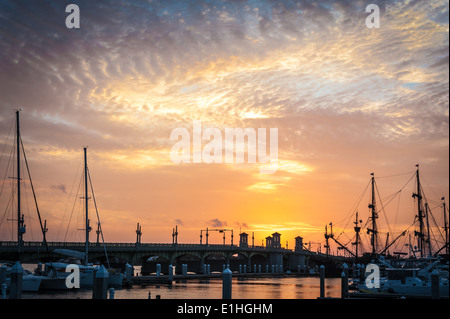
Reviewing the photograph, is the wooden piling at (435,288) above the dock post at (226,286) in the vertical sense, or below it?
below

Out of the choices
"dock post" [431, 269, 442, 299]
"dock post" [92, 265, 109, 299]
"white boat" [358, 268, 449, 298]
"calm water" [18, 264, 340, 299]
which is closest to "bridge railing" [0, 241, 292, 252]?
"calm water" [18, 264, 340, 299]

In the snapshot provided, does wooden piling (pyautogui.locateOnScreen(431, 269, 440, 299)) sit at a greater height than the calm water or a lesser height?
greater

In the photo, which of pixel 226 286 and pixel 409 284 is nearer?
pixel 226 286

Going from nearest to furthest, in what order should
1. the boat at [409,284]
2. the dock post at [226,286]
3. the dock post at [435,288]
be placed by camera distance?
the dock post at [226,286]
the dock post at [435,288]
the boat at [409,284]

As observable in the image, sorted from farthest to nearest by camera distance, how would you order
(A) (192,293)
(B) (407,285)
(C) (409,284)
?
1. (A) (192,293)
2. (B) (407,285)
3. (C) (409,284)

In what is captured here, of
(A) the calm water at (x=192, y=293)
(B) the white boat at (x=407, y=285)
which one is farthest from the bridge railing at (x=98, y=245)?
(B) the white boat at (x=407, y=285)

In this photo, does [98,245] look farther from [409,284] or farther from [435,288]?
[435,288]

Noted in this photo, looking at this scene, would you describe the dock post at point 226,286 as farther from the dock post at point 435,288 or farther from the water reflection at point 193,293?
the water reflection at point 193,293

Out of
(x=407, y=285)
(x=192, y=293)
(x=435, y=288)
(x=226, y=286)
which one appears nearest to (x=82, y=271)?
(x=192, y=293)

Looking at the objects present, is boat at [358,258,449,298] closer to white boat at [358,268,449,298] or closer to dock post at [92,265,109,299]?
white boat at [358,268,449,298]

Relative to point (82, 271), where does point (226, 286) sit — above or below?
above

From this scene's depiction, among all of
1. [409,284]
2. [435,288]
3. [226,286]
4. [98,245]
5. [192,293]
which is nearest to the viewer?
[226,286]
